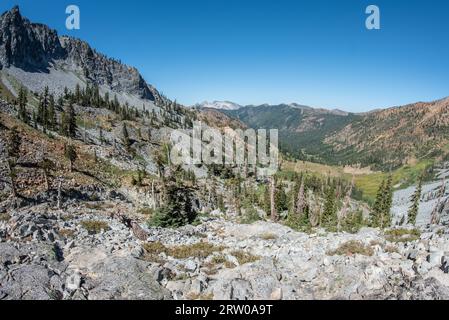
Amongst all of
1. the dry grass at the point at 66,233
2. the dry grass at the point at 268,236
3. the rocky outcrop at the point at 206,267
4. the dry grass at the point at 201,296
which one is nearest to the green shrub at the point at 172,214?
the rocky outcrop at the point at 206,267

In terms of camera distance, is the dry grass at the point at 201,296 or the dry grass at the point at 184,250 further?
the dry grass at the point at 184,250

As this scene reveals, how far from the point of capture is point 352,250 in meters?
28.8

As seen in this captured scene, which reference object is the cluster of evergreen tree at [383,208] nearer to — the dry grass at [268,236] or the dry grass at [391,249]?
the dry grass at [268,236]

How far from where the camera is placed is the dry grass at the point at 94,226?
3462 cm

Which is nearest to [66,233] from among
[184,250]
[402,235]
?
[184,250]

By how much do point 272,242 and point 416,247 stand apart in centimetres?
1357

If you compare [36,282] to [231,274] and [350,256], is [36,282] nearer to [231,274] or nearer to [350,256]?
[231,274]

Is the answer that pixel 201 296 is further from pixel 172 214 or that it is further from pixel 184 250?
pixel 172 214

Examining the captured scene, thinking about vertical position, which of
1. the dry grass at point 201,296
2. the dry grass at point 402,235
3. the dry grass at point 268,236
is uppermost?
the dry grass at point 402,235

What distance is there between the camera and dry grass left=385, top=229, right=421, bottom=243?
33469 millimetres

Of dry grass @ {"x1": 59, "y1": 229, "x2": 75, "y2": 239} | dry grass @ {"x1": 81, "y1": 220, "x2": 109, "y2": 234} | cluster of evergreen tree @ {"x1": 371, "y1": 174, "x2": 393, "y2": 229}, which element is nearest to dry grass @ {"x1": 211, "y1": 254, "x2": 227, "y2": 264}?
dry grass @ {"x1": 81, "y1": 220, "x2": 109, "y2": 234}

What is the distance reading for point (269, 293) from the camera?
21.3 metres

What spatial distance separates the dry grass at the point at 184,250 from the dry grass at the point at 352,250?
35.9ft
